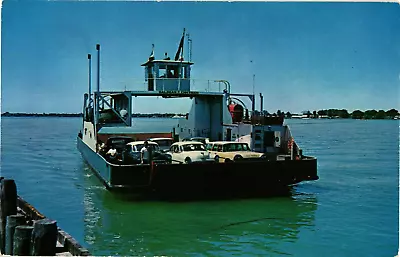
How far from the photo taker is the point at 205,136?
21.5 m

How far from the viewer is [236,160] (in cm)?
1478

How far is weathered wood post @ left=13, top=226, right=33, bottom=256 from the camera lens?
705 cm

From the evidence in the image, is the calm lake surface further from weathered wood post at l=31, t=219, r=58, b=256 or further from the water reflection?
weathered wood post at l=31, t=219, r=58, b=256

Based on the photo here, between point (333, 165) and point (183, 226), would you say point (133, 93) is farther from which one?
point (333, 165)

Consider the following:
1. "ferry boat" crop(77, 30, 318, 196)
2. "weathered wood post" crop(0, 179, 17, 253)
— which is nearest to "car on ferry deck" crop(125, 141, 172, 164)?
"ferry boat" crop(77, 30, 318, 196)

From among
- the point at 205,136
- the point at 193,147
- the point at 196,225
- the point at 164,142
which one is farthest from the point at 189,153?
the point at 205,136

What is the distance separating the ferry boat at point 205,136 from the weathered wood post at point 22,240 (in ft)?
21.5

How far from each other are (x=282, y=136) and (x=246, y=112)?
11.2 ft

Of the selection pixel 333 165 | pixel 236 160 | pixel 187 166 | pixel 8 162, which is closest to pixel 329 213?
pixel 236 160

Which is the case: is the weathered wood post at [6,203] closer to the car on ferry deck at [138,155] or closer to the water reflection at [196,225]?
the water reflection at [196,225]

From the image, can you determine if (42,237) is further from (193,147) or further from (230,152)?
(230,152)

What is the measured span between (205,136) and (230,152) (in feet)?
19.8

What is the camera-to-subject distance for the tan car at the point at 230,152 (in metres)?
15.0

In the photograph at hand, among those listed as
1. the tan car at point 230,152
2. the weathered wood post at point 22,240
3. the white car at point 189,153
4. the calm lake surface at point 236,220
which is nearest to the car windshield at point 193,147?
the white car at point 189,153
